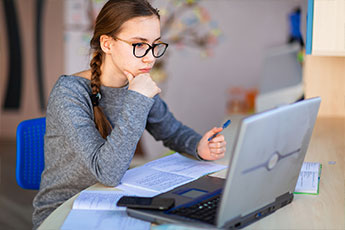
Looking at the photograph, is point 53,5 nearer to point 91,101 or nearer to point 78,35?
point 78,35

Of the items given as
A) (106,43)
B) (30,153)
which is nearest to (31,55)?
(30,153)

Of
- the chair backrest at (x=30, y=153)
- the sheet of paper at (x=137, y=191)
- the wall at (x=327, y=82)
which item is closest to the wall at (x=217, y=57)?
the wall at (x=327, y=82)

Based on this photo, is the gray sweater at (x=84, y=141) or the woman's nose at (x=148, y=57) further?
the woman's nose at (x=148, y=57)

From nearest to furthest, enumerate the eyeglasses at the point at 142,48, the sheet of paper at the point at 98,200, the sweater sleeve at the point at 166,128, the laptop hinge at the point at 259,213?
the laptop hinge at the point at 259,213 < the sheet of paper at the point at 98,200 < the eyeglasses at the point at 142,48 < the sweater sleeve at the point at 166,128

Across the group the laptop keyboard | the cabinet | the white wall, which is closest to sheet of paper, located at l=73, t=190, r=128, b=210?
the laptop keyboard

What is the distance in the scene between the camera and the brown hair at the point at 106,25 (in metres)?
1.53

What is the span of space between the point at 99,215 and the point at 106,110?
56cm

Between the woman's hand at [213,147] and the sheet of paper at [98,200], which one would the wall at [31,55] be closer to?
the woman's hand at [213,147]

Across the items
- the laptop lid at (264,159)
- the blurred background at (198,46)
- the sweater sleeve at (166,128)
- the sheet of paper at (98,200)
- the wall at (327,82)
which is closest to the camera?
the laptop lid at (264,159)

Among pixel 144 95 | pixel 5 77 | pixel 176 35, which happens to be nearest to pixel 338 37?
pixel 144 95

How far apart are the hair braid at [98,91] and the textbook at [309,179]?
618 millimetres

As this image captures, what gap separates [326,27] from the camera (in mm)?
1720

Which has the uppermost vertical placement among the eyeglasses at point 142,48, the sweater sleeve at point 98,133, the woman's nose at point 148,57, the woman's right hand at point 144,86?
the eyeglasses at point 142,48

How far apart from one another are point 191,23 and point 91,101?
9.08ft
